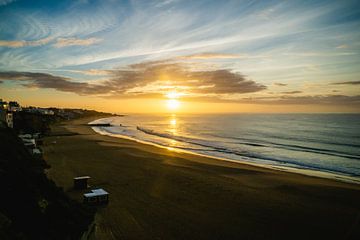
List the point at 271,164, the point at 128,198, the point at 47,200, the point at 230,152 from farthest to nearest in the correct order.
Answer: the point at 230,152
the point at 271,164
the point at 128,198
the point at 47,200

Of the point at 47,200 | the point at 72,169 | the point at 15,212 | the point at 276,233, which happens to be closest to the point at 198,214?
the point at 276,233

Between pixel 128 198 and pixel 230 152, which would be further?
pixel 230 152

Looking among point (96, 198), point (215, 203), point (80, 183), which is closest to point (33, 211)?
point (96, 198)

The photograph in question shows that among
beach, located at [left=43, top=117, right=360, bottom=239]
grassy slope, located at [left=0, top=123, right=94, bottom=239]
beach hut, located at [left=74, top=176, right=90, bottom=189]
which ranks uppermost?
grassy slope, located at [left=0, top=123, right=94, bottom=239]

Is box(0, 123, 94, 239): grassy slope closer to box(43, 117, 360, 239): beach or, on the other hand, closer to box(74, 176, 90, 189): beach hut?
box(43, 117, 360, 239): beach

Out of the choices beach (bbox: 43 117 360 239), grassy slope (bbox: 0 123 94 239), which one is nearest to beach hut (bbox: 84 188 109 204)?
beach (bbox: 43 117 360 239)

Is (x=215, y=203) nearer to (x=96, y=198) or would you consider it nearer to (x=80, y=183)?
(x=96, y=198)

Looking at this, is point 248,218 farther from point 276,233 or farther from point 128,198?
point 128,198

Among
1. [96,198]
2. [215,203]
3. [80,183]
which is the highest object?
[96,198]
